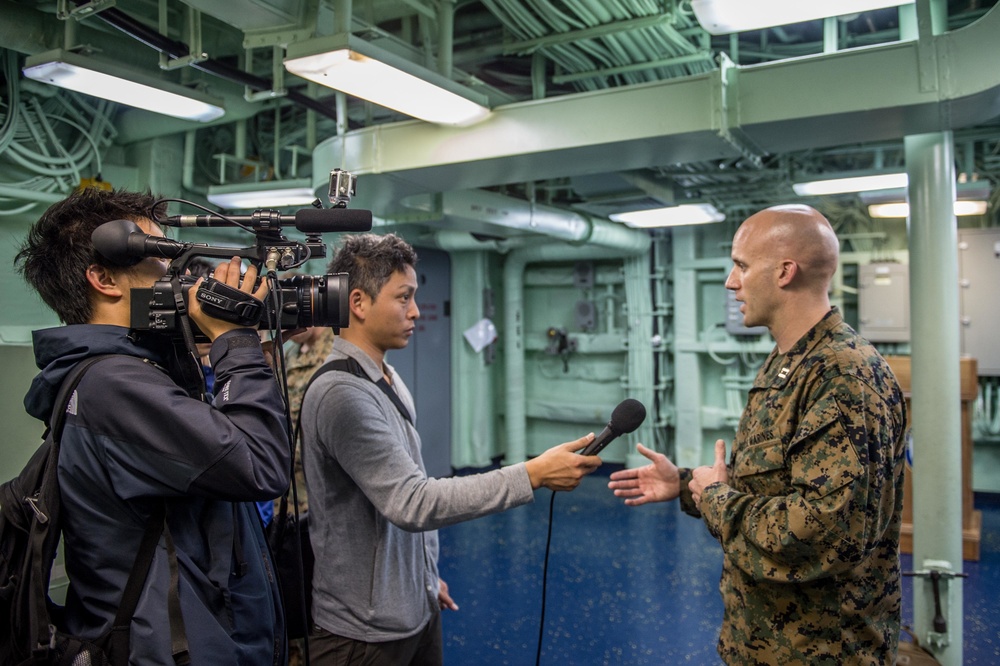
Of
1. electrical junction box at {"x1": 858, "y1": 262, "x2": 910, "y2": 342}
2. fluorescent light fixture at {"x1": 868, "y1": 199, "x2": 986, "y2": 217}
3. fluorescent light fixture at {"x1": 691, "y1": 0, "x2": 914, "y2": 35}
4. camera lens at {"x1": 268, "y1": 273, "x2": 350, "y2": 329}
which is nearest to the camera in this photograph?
camera lens at {"x1": 268, "y1": 273, "x2": 350, "y2": 329}

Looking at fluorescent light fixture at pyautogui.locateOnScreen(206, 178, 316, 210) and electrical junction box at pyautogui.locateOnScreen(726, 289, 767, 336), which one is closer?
fluorescent light fixture at pyautogui.locateOnScreen(206, 178, 316, 210)

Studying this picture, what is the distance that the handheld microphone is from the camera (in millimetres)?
1156

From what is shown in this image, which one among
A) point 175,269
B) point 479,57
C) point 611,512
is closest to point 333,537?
point 175,269

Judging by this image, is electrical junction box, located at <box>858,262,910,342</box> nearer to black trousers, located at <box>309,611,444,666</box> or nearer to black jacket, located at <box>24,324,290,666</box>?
black trousers, located at <box>309,611,444,666</box>

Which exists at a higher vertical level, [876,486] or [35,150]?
[35,150]

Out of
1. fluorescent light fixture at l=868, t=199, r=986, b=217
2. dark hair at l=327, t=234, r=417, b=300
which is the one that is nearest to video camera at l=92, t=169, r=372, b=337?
dark hair at l=327, t=234, r=417, b=300

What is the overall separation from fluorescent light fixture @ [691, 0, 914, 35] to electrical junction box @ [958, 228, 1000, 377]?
4122 mm

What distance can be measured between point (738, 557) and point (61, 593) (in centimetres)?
227

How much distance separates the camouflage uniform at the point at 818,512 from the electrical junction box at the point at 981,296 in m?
4.67

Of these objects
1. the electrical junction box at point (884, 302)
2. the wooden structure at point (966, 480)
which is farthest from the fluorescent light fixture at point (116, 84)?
the electrical junction box at point (884, 302)

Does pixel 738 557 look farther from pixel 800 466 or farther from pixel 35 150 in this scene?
pixel 35 150

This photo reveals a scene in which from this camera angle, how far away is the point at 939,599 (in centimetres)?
267

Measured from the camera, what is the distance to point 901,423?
5.09ft

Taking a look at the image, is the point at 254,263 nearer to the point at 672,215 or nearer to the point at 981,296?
the point at 672,215
